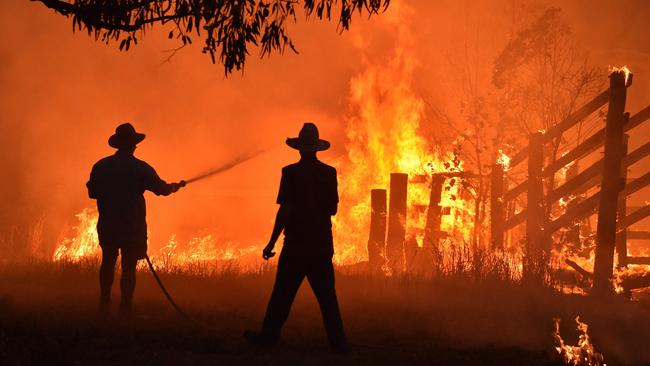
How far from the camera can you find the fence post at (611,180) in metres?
12.1

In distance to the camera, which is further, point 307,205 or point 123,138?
point 123,138

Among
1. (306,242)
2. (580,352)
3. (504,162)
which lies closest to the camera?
(306,242)

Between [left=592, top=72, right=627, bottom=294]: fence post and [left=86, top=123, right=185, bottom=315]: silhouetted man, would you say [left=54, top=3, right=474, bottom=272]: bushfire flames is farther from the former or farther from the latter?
[left=86, top=123, right=185, bottom=315]: silhouetted man

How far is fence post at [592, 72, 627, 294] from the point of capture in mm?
12062

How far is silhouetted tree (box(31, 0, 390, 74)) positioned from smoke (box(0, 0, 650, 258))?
1695 cm

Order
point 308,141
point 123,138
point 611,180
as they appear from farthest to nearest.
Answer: point 611,180
point 123,138
point 308,141

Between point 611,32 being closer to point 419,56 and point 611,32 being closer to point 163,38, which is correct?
point 419,56

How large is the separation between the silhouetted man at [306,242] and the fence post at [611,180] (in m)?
5.80

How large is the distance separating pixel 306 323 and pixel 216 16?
143 inches

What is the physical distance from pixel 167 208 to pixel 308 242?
74.9 ft

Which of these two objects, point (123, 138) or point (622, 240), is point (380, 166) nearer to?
point (622, 240)

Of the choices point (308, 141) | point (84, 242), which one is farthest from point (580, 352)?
point (84, 242)

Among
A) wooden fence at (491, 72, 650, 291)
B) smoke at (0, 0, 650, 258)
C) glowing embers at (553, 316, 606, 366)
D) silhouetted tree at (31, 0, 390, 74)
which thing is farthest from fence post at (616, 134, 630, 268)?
smoke at (0, 0, 650, 258)

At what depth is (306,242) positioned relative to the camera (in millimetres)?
7770
